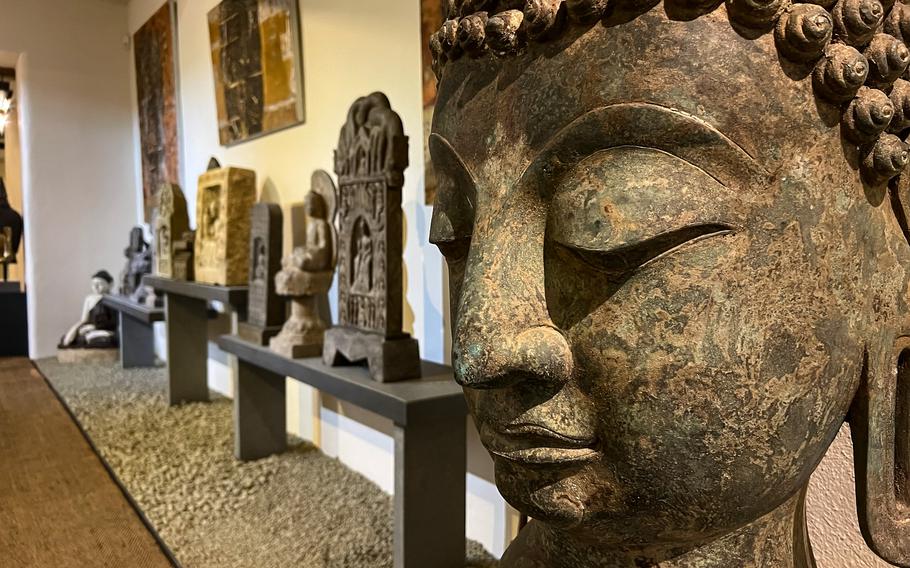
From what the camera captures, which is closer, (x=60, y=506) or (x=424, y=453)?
(x=424, y=453)

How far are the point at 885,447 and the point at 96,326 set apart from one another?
5.05 metres

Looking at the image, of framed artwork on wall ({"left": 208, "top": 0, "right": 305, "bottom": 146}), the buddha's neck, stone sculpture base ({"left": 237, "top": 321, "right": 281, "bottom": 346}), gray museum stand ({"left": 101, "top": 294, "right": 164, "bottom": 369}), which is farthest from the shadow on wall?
gray museum stand ({"left": 101, "top": 294, "right": 164, "bottom": 369})

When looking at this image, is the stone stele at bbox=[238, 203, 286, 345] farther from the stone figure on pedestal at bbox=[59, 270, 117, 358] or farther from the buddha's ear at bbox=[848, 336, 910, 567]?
the stone figure on pedestal at bbox=[59, 270, 117, 358]

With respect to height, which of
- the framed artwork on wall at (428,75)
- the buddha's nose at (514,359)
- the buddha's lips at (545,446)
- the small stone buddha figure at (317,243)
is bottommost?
the buddha's lips at (545,446)

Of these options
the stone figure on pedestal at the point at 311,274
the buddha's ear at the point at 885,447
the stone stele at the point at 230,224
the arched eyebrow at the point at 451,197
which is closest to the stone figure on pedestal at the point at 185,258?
the stone stele at the point at 230,224

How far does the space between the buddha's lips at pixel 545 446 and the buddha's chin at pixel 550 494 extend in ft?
0.09

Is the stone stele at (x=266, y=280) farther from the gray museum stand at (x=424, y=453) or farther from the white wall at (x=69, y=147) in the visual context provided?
the white wall at (x=69, y=147)

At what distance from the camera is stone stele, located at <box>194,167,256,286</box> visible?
2.93 m

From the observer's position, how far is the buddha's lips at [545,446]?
73 cm

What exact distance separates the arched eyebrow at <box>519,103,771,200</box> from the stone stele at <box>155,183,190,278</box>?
3.27 metres

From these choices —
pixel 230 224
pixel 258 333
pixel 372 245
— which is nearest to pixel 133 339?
pixel 230 224

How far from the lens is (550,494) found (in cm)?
76

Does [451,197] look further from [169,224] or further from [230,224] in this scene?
[169,224]

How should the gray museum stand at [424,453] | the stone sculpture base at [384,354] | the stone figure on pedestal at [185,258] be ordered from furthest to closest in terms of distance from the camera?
the stone figure on pedestal at [185,258], the stone sculpture base at [384,354], the gray museum stand at [424,453]
